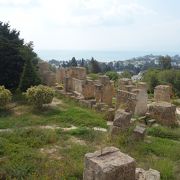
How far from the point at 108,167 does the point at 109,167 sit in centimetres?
3

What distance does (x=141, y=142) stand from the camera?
15.6 meters

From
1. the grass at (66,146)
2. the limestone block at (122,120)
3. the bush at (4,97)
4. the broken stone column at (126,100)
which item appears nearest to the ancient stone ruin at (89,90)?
the broken stone column at (126,100)

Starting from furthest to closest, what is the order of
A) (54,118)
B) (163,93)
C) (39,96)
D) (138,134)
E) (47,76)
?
(47,76)
(163,93)
(39,96)
(54,118)
(138,134)

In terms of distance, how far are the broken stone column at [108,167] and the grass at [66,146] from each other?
1.77 meters

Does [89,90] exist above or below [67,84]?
below

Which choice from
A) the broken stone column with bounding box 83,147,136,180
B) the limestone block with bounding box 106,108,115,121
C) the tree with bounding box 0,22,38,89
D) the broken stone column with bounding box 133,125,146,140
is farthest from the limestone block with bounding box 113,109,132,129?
the tree with bounding box 0,22,38,89

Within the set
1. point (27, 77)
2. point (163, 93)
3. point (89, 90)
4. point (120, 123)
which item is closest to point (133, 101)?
point (163, 93)

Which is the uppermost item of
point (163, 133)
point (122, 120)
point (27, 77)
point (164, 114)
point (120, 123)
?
point (27, 77)

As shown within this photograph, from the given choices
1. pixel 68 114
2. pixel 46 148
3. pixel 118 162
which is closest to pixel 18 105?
pixel 68 114

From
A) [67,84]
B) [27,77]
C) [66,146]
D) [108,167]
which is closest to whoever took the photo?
[108,167]

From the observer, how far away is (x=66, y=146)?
49.6 ft

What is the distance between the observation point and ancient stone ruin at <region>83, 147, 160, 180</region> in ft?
31.1

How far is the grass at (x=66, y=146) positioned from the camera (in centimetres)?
1209

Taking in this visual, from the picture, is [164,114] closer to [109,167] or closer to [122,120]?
[122,120]
